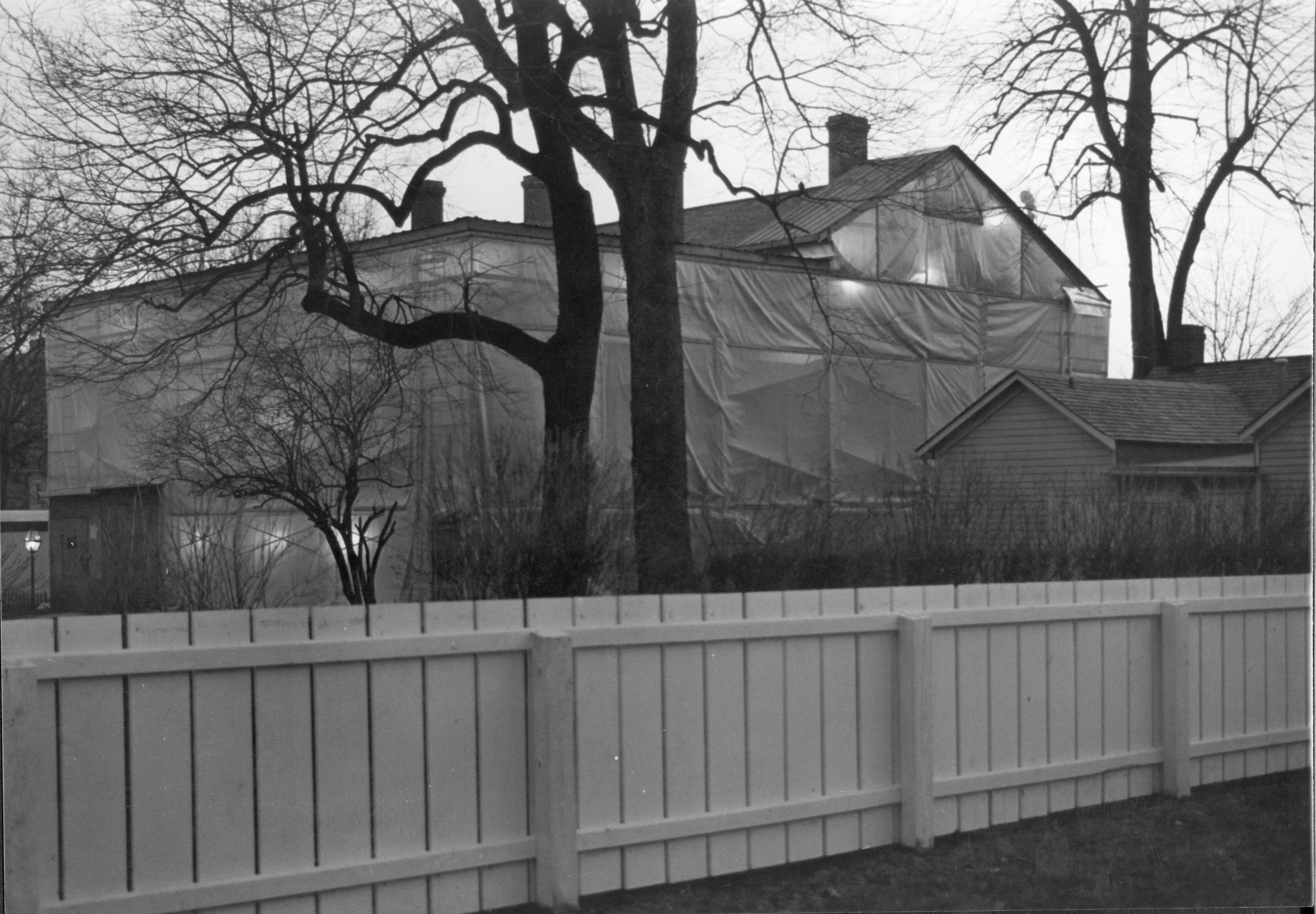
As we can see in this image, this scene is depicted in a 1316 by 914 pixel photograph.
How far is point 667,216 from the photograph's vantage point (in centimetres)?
496

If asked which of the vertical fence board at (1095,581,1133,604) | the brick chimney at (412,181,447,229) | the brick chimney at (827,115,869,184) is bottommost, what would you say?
the vertical fence board at (1095,581,1133,604)

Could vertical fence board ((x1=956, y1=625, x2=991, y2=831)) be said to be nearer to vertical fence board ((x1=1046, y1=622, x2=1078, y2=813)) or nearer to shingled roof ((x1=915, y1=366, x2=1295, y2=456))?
vertical fence board ((x1=1046, y1=622, x2=1078, y2=813))

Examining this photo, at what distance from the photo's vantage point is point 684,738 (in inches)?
183

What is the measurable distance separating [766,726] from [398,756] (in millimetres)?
1359

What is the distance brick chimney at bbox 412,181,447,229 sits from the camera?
4613 millimetres

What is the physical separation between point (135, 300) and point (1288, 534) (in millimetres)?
4845

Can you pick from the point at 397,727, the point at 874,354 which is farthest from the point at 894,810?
the point at 397,727

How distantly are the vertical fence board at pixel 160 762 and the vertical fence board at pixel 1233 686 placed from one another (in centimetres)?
461

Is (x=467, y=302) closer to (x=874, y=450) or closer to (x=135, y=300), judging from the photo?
(x=135, y=300)

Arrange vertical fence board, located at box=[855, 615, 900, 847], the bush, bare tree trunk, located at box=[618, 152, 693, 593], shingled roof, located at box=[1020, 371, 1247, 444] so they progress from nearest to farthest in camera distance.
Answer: the bush
bare tree trunk, located at box=[618, 152, 693, 593]
vertical fence board, located at box=[855, 615, 900, 847]
shingled roof, located at box=[1020, 371, 1247, 444]

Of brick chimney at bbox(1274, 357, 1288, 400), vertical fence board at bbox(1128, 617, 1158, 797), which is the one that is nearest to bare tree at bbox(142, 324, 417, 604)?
vertical fence board at bbox(1128, 617, 1158, 797)

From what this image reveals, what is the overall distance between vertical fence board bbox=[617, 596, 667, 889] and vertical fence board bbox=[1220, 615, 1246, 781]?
3.08 metres

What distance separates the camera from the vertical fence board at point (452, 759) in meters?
4.18

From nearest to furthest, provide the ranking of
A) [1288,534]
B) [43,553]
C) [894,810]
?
[43,553] → [894,810] → [1288,534]
